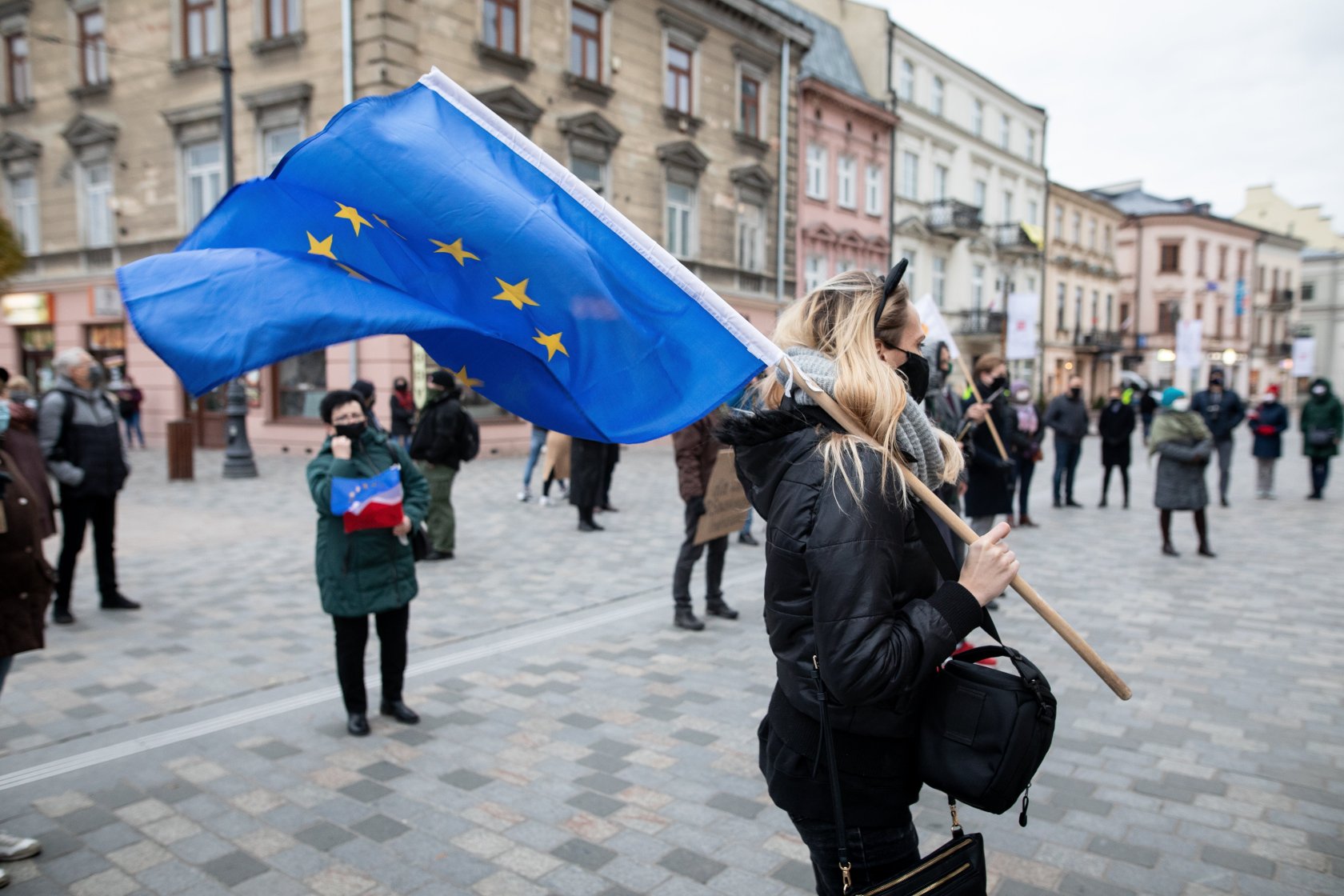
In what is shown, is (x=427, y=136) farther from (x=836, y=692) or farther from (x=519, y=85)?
(x=519, y=85)

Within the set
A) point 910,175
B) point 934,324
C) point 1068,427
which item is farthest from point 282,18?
point 910,175

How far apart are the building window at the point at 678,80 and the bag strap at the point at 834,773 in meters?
23.7

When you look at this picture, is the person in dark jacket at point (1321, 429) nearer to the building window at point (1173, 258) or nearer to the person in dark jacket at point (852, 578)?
the person in dark jacket at point (852, 578)

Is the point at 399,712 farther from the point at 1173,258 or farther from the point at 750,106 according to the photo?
the point at 1173,258

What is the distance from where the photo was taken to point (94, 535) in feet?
23.1

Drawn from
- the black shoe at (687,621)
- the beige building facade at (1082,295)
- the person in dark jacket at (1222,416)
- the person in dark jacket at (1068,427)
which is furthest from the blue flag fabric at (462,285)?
the beige building facade at (1082,295)

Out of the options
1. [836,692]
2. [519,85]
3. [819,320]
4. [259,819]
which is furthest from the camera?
[519,85]

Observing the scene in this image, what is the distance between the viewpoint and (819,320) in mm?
2078

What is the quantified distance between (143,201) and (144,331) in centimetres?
2287

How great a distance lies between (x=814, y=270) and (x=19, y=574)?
28220 millimetres

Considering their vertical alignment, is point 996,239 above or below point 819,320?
above

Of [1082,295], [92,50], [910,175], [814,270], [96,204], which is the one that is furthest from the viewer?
[1082,295]

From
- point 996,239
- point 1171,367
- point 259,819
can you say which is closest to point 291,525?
point 259,819

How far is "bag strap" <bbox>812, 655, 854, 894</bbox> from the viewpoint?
1.94 m
